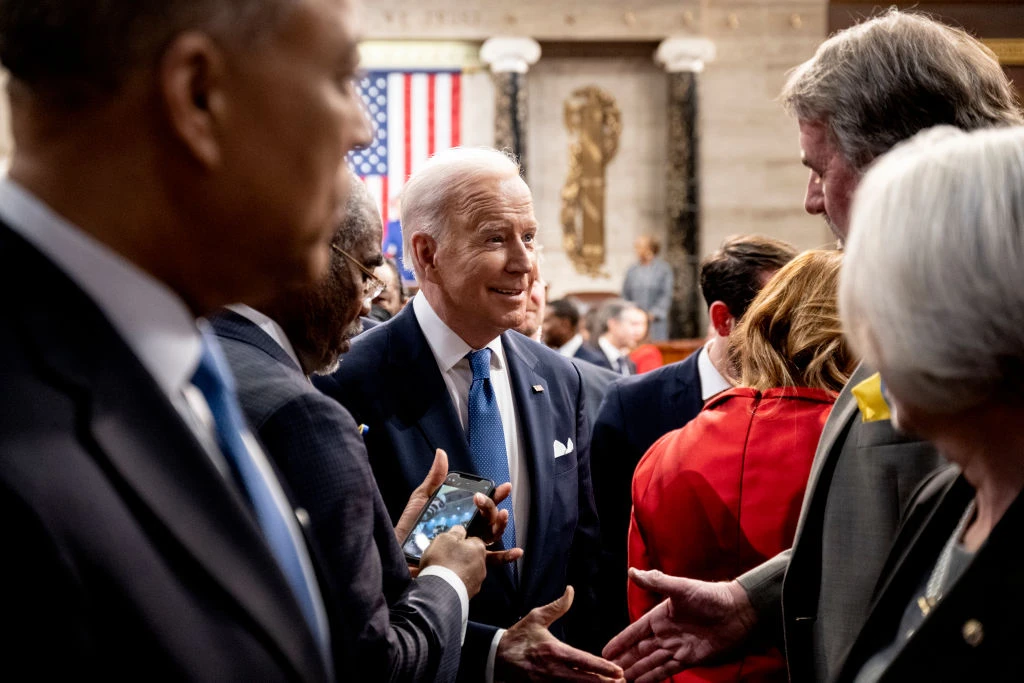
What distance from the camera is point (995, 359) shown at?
3.91ft

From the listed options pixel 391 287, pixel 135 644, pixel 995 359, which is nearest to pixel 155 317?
pixel 135 644

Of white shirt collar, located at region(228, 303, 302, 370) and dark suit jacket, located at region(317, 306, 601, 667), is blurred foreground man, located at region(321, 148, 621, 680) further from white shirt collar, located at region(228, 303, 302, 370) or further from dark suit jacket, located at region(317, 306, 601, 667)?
white shirt collar, located at region(228, 303, 302, 370)

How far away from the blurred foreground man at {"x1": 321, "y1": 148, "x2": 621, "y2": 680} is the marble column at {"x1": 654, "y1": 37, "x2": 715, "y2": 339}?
37.8 ft

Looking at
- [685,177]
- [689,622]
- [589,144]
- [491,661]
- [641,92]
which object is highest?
[641,92]

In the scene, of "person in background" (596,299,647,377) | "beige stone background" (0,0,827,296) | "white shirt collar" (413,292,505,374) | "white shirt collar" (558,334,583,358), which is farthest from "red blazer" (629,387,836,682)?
"beige stone background" (0,0,827,296)

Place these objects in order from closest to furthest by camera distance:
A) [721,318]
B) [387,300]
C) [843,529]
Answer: [843,529] → [721,318] → [387,300]

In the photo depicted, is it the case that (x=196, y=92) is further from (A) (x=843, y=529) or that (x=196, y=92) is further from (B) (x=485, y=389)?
(B) (x=485, y=389)

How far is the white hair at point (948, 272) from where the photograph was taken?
3.82 ft

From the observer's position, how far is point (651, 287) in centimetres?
1390

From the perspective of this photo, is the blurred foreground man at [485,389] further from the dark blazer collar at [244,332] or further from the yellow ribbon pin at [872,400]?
the yellow ribbon pin at [872,400]

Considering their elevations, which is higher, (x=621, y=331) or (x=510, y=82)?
(x=510, y=82)

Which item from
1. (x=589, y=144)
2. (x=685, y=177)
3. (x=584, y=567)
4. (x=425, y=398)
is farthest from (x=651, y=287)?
(x=425, y=398)

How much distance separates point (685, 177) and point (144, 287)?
14.2 meters

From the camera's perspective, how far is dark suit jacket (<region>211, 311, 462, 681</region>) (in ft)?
4.80
